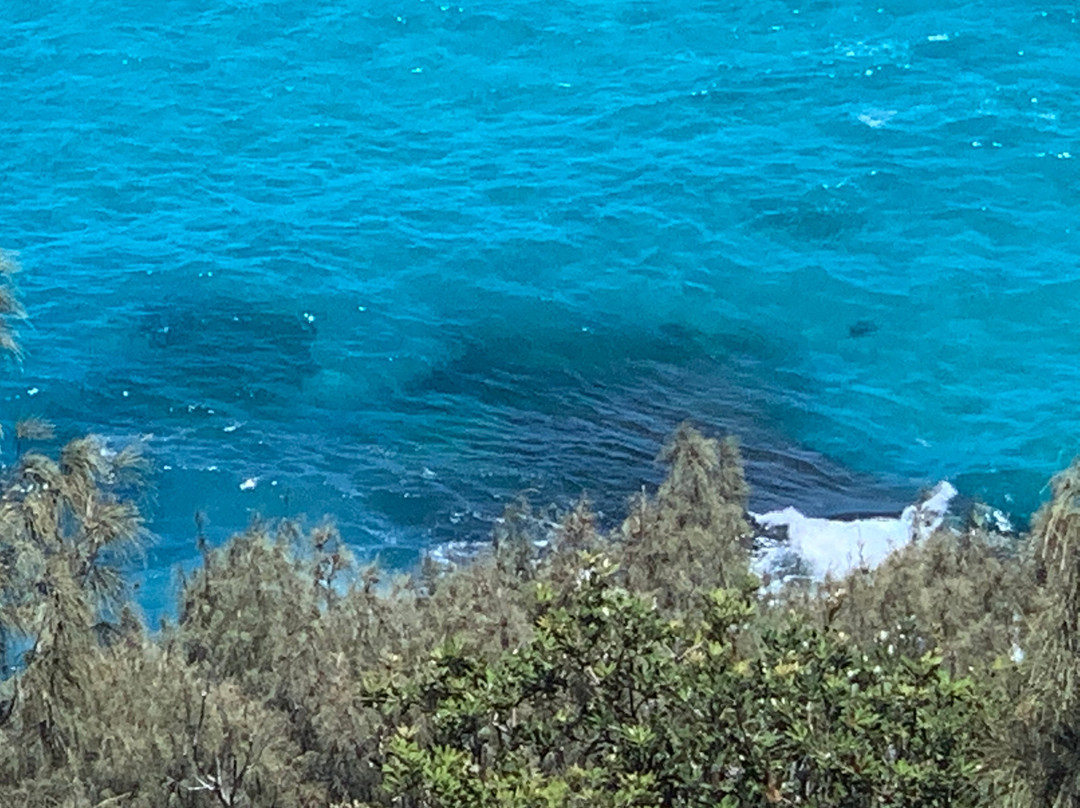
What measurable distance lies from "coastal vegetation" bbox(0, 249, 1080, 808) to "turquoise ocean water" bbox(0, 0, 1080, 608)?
8719 mm

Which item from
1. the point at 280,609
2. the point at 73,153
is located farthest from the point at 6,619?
the point at 73,153

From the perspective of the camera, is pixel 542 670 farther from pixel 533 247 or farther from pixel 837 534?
pixel 533 247

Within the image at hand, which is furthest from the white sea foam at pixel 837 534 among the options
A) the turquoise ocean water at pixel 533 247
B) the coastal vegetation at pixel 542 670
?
the coastal vegetation at pixel 542 670

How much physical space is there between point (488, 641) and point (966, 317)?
2041 cm

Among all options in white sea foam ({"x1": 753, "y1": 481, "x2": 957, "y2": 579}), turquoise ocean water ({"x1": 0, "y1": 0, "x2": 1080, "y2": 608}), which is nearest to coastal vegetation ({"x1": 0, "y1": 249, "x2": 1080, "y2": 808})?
white sea foam ({"x1": 753, "y1": 481, "x2": 957, "y2": 579})

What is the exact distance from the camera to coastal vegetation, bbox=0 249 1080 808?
9023mm

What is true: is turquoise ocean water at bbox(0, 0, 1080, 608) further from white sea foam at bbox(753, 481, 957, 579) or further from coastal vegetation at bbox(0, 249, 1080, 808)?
coastal vegetation at bbox(0, 249, 1080, 808)

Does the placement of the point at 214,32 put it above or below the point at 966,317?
above

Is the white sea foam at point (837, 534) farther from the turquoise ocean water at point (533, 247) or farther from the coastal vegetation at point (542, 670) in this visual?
the coastal vegetation at point (542, 670)

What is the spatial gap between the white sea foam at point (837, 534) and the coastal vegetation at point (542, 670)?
4.51m

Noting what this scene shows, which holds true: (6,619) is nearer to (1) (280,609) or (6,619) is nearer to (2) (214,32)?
(1) (280,609)

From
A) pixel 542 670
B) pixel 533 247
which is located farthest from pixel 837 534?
pixel 542 670

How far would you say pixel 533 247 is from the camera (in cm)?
3388

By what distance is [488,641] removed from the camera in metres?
13.7
